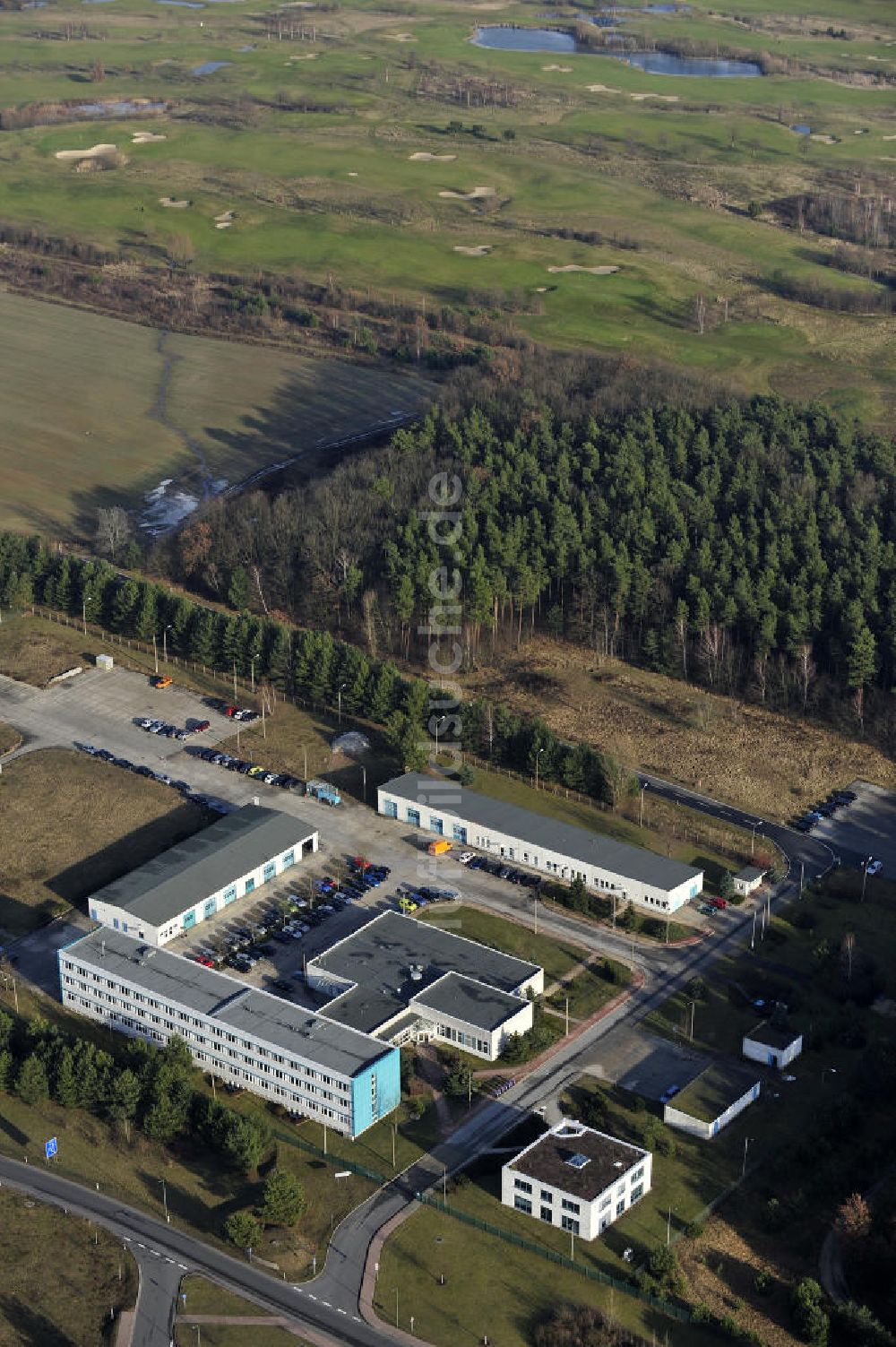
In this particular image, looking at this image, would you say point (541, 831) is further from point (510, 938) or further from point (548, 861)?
point (510, 938)

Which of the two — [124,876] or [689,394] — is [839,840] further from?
[689,394]

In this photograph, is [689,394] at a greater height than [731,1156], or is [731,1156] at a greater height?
[689,394]

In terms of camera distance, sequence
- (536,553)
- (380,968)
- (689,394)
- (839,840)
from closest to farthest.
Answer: (380,968) < (839,840) < (536,553) < (689,394)

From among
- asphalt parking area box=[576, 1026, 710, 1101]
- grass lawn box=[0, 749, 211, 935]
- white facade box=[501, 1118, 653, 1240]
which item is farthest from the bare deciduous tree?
white facade box=[501, 1118, 653, 1240]

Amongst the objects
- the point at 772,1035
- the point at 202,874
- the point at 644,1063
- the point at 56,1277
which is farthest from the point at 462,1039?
the point at 56,1277

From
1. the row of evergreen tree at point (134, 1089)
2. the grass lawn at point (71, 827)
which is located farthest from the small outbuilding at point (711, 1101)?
the grass lawn at point (71, 827)

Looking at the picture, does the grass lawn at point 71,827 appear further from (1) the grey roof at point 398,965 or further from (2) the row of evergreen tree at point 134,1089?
(1) the grey roof at point 398,965

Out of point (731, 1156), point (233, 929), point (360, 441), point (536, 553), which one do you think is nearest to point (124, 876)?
point (233, 929)

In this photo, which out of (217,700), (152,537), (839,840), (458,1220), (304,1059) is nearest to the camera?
(458,1220)
